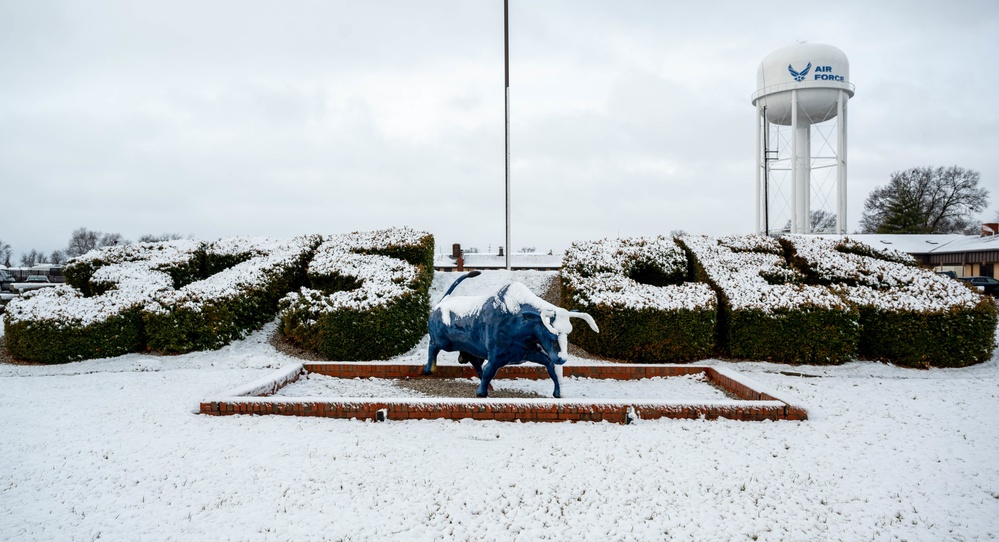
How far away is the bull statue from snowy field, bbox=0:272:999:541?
2.75 ft

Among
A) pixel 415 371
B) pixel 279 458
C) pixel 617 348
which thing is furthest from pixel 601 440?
pixel 617 348

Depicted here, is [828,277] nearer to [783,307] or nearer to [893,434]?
[783,307]

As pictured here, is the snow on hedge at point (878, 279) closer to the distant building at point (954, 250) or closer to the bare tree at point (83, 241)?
the distant building at point (954, 250)

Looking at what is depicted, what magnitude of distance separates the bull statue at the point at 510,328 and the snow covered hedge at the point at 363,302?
10.1 ft

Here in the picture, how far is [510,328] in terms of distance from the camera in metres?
6.50

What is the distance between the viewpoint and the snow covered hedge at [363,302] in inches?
392

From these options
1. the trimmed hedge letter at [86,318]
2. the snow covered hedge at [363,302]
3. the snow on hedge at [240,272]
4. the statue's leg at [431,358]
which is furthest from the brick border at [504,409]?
the trimmed hedge letter at [86,318]

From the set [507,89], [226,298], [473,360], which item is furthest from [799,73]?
[226,298]

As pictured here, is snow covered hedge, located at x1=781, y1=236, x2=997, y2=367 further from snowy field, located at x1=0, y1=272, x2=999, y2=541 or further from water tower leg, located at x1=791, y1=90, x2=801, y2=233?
water tower leg, located at x1=791, y1=90, x2=801, y2=233

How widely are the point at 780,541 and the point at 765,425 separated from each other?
8.48ft

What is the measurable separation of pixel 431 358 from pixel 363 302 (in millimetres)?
2529

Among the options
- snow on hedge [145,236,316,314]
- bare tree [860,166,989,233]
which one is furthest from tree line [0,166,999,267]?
snow on hedge [145,236,316,314]

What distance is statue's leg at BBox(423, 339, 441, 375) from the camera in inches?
316

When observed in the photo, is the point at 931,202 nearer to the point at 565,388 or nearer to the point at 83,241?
the point at 565,388
